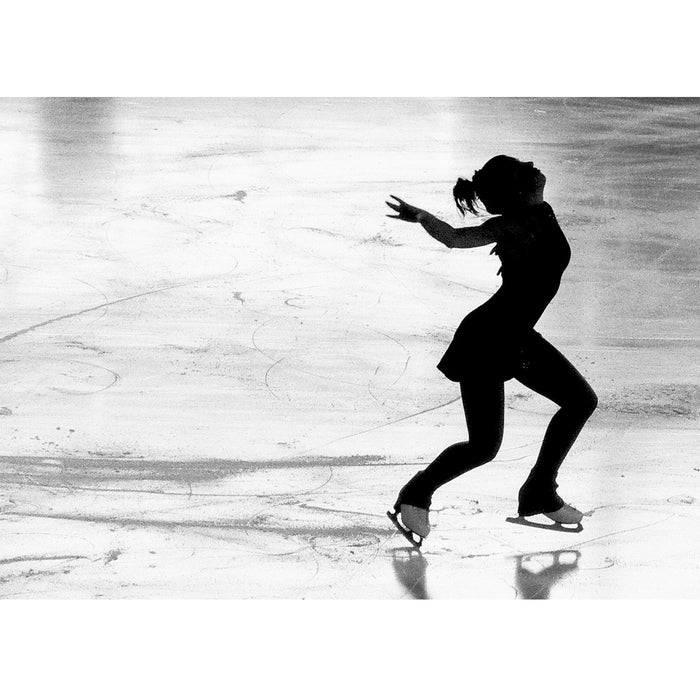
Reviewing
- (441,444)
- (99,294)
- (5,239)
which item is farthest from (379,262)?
(5,239)

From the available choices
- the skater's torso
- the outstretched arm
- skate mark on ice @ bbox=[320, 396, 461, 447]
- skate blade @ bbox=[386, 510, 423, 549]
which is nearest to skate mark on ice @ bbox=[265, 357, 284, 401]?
skate mark on ice @ bbox=[320, 396, 461, 447]

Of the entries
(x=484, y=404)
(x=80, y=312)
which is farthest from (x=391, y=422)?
(x=80, y=312)

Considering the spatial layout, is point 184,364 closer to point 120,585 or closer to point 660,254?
point 120,585

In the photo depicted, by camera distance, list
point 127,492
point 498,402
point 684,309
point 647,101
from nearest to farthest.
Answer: point 498,402 → point 127,492 → point 684,309 → point 647,101

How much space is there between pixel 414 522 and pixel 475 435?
1.20 ft

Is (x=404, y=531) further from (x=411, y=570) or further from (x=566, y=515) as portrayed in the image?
(x=566, y=515)

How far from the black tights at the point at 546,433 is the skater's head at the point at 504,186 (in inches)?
A: 17.9

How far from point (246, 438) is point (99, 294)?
791 millimetres

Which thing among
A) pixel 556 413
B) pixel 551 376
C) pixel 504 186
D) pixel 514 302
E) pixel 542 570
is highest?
pixel 504 186

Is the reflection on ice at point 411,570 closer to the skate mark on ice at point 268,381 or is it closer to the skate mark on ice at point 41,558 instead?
the skate mark on ice at point 268,381

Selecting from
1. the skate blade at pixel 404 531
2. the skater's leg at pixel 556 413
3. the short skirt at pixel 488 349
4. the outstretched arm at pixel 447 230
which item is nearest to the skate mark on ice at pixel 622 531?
the skater's leg at pixel 556 413

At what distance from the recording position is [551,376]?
369 cm

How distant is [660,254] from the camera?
4.32m

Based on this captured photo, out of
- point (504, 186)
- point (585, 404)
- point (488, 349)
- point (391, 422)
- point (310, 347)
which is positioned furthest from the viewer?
point (310, 347)
